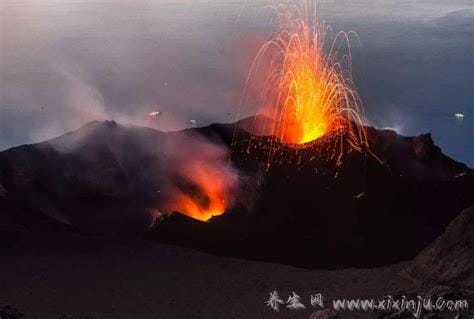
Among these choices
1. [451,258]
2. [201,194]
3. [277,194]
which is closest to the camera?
[451,258]

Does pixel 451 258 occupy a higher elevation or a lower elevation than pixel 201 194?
lower

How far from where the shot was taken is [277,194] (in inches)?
1324

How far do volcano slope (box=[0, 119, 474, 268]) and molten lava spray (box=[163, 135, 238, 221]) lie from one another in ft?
2.37

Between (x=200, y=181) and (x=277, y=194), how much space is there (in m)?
4.82

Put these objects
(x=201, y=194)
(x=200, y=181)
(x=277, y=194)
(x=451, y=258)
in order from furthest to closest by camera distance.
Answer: (x=200, y=181) → (x=201, y=194) → (x=277, y=194) → (x=451, y=258)

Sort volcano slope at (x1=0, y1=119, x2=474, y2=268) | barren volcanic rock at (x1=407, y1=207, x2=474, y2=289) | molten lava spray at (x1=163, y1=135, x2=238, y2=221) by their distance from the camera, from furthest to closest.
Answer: molten lava spray at (x1=163, y1=135, x2=238, y2=221), volcano slope at (x1=0, y1=119, x2=474, y2=268), barren volcanic rock at (x1=407, y1=207, x2=474, y2=289)

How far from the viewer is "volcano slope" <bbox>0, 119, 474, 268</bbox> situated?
29441 millimetres

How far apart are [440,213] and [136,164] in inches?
690

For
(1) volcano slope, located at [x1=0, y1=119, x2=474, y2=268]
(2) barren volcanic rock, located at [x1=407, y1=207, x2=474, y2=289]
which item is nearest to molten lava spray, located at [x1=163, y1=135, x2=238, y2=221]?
(1) volcano slope, located at [x1=0, y1=119, x2=474, y2=268]

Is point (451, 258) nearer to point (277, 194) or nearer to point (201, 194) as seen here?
point (277, 194)

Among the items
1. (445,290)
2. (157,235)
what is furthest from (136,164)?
(445,290)

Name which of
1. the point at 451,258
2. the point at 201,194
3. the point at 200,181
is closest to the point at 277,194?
the point at 201,194

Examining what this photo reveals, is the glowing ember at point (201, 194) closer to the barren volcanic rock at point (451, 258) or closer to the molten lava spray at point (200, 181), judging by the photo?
the molten lava spray at point (200, 181)

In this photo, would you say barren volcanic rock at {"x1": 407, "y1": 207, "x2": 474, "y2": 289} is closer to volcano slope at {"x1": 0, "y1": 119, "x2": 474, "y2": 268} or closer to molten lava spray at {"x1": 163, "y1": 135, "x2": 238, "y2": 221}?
volcano slope at {"x1": 0, "y1": 119, "x2": 474, "y2": 268}
